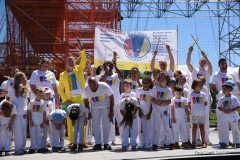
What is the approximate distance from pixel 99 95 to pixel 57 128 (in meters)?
1.03

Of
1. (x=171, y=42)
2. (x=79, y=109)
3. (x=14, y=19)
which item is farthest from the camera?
(x=14, y=19)

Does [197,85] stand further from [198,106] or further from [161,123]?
[161,123]

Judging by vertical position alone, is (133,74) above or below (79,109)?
above

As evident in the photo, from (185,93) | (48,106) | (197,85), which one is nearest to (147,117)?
(197,85)

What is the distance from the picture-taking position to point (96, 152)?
8125 millimetres

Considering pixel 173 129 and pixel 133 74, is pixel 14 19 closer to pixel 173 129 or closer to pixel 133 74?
pixel 133 74

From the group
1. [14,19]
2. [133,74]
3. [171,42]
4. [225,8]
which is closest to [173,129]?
[133,74]

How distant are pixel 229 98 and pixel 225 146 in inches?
37.3

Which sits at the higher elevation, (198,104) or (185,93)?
(185,93)

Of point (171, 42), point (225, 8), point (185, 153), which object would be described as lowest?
point (185, 153)

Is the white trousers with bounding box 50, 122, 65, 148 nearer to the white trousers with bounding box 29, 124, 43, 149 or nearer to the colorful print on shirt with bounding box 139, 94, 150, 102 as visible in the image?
the white trousers with bounding box 29, 124, 43, 149

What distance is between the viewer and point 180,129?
29.1ft

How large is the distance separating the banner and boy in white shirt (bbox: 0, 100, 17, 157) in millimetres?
4154

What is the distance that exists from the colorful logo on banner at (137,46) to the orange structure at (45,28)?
3.15 metres
